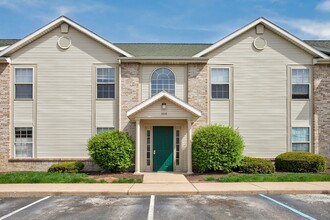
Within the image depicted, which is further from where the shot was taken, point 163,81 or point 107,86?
point 163,81

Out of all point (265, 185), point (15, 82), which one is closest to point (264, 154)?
point (265, 185)

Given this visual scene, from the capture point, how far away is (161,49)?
21.5 metres

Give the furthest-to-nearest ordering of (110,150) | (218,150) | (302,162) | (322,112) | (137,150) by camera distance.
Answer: (322,112) < (302,162) < (137,150) < (110,150) < (218,150)

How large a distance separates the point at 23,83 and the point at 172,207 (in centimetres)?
1316

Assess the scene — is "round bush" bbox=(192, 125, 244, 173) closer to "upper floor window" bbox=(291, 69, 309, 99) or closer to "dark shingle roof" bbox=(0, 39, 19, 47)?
"upper floor window" bbox=(291, 69, 309, 99)

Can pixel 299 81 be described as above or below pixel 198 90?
above

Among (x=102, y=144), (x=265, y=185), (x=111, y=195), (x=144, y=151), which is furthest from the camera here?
(x=144, y=151)

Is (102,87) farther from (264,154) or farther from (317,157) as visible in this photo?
(317,157)

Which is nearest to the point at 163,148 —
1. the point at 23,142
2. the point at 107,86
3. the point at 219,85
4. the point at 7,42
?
the point at 107,86

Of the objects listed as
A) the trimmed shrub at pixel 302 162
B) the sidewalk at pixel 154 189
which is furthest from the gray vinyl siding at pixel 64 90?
the trimmed shrub at pixel 302 162

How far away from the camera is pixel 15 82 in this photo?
19141mm

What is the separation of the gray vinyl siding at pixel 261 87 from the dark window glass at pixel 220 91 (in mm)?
453

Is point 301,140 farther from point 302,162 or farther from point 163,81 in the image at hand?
point 163,81

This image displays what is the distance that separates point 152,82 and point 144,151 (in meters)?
3.90
